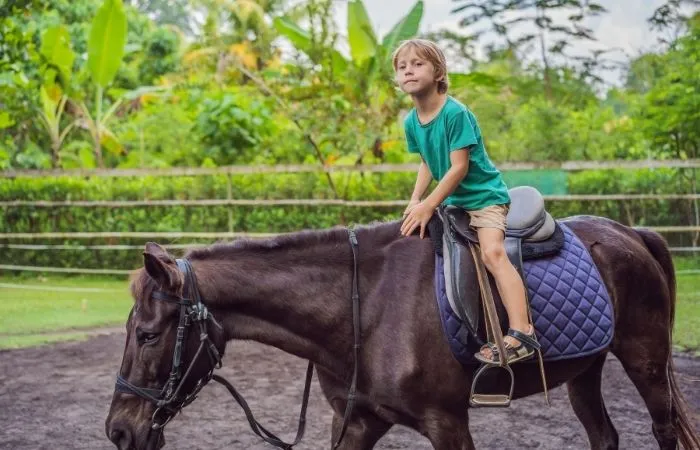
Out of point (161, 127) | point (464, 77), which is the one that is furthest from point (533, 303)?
point (161, 127)

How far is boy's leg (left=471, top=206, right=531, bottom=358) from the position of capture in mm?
2988

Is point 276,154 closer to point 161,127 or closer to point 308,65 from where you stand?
point 308,65

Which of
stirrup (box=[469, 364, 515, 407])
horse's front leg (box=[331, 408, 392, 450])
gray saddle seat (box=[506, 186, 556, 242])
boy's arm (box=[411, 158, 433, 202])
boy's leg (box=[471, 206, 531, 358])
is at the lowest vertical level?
horse's front leg (box=[331, 408, 392, 450])

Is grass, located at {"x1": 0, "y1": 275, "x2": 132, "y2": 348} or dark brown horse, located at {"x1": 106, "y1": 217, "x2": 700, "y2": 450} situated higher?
dark brown horse, located at {"x1": 106, "y1": 217, "x2": 700, "y2": 450}

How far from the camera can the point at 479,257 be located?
3.04 metres

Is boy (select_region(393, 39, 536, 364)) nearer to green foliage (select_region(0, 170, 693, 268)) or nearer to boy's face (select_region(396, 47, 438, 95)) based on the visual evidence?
boy's face (select_region(396, 47, 438, 95))

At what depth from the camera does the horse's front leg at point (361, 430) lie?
3.08m

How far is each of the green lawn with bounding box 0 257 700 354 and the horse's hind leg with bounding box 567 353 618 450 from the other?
3667 millimetres

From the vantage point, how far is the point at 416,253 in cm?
311

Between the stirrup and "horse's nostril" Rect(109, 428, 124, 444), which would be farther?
the stirrup

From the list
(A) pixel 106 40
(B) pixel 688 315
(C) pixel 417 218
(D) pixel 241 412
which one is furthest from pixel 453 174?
(A) pixel 106 40

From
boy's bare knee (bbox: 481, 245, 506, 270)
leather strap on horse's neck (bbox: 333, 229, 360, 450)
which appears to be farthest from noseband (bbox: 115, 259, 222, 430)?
boy's bare knee (bbox: 481, 245, 506, 270)

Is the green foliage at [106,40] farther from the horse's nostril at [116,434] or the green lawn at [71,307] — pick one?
the horse's nostril at [116,434]

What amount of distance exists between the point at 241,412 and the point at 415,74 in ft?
10.6
